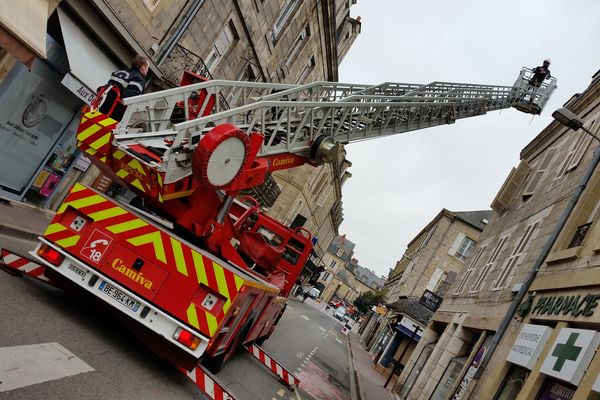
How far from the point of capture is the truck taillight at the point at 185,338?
21.2 feet

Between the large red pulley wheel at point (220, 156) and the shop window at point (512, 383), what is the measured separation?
21.2 ft

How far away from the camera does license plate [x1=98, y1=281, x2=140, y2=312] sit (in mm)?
6559

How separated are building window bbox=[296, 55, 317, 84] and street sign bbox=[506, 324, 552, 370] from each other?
750 inches

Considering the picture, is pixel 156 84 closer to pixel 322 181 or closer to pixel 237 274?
pixel 237 274

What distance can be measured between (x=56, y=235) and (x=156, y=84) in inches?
326

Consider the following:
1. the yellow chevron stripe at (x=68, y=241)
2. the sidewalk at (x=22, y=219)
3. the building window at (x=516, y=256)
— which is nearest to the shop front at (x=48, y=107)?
the sidewalk at (x=22, y=219)

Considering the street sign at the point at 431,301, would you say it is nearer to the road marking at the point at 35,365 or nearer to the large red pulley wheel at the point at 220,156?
the large red pulley wheel at the point at 220,156

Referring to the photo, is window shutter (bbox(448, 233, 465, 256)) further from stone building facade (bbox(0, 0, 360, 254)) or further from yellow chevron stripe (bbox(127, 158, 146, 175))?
yellow chevron stripe (bbox(127, 158, 146, 175))

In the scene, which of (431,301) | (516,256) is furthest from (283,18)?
(431,301)

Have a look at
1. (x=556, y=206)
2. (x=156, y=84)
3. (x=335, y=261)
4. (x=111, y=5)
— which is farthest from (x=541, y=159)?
(x=335, y=261)

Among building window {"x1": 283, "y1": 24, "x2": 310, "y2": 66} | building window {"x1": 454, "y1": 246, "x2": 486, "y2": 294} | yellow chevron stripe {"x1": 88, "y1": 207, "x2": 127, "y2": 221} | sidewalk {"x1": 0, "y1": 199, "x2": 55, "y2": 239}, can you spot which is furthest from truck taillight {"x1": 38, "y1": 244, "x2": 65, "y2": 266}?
building window {"x1": 283, "y1": 24, "x2": 310, "y2": 66}

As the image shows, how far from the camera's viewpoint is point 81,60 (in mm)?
11125

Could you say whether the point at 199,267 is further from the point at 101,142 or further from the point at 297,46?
the point at 297,46

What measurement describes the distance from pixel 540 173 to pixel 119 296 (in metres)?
13.6
